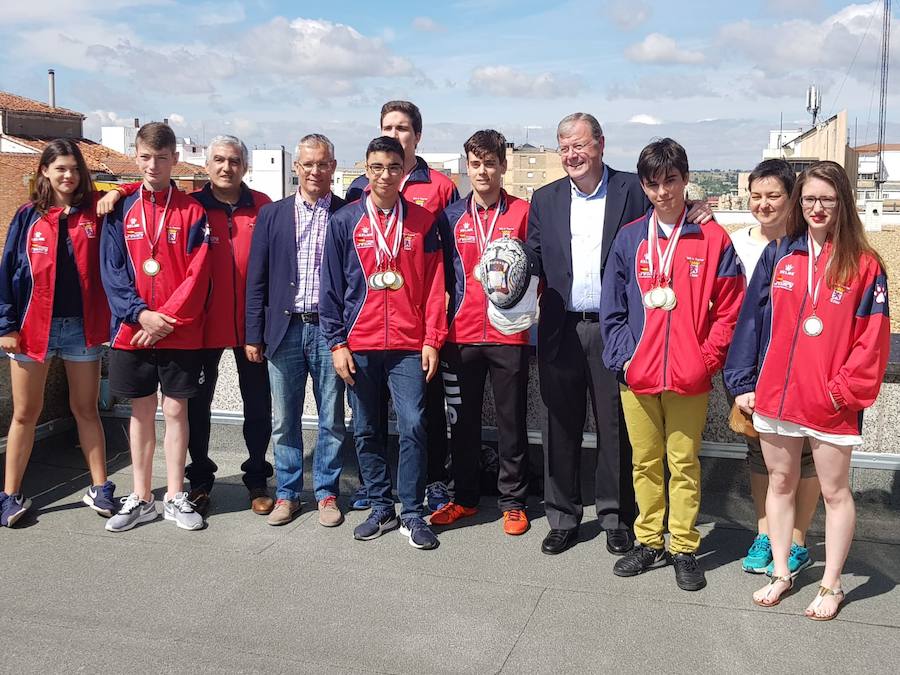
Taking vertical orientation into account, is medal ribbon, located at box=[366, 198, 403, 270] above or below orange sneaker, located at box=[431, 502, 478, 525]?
above

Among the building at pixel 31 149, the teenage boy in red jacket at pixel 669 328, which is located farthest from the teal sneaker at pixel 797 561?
the building at pixel 31 149

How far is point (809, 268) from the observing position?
136 inches

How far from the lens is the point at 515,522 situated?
14.6ft

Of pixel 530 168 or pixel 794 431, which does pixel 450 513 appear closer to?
pixel 794 431

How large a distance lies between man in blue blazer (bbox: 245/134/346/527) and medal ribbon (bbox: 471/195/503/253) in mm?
765

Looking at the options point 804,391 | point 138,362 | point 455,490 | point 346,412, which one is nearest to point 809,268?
point 804,391

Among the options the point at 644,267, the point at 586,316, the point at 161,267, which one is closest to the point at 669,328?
the point at 644,267

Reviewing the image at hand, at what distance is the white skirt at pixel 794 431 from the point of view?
3412 mm

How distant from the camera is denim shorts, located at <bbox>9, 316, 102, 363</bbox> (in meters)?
4.56

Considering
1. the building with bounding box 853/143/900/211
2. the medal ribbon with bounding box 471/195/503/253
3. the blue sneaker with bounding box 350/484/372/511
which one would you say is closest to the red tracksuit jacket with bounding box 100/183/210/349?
the blue sneaker with bounding box 350/484/372/511

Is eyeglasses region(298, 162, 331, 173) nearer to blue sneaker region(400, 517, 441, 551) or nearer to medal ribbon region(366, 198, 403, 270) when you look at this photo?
medal ribbon region(366, 198, 403, 270)

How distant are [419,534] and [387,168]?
70.7 inches

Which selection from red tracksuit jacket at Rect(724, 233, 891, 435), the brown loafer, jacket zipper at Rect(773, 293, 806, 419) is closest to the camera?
red tracksuit jacket at Rect(724, 233, 891, 435)

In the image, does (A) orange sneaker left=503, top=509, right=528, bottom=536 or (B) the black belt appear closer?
(B) the black belt
